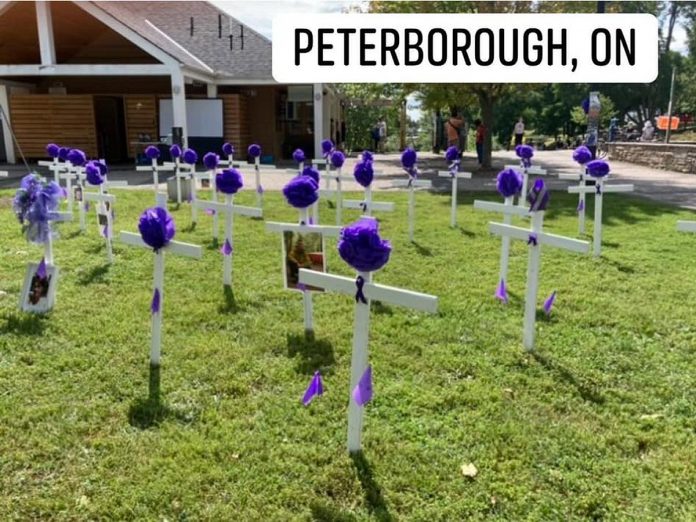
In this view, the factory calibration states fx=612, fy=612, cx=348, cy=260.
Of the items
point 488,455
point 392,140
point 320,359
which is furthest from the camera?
point 392,140

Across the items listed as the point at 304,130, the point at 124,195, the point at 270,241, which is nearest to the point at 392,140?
the point at 304,130

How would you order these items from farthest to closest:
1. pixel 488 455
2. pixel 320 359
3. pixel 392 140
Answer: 1. pixel 392 140
2. pixel 320 359
3. pixel 488 455

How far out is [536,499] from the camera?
256 centimetres

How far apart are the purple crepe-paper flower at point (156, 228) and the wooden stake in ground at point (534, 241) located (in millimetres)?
2051

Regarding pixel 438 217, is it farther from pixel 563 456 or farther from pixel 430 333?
pixel 563 456

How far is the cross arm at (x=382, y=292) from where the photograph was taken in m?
2.52

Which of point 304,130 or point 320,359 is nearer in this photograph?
point 320,359

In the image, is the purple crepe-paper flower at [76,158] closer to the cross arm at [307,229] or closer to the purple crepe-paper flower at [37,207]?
the purple crepe-paper flower at [37,207]

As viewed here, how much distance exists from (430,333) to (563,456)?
1607 millimetres

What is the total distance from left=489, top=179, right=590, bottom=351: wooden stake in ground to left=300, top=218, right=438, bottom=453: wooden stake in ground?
149 centimetres

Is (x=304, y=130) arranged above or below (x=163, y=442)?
above

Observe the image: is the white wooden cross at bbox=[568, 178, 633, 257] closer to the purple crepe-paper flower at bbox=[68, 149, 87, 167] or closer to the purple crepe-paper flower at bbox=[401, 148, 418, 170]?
the purple crepe-paper flower at bbox=[401, 148, 418, 170]

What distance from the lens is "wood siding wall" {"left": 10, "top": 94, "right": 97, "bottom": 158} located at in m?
19.7

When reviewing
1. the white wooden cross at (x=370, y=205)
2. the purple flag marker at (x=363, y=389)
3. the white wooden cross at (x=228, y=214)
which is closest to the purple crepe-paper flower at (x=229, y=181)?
the white wooden cross at (x=228, y=214)
